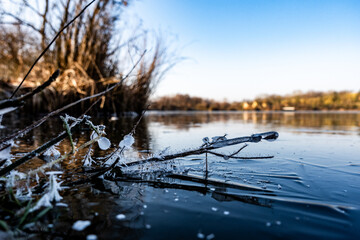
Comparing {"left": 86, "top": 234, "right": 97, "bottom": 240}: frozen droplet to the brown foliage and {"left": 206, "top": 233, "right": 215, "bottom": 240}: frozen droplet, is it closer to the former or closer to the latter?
{"left": 206, "top": 233, "right": 215, "bottom": 240}: frozen droplet

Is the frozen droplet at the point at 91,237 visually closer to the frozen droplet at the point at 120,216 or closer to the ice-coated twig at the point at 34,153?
the frozen droplet at the point at 120,216

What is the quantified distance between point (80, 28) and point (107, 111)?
9.30 feet

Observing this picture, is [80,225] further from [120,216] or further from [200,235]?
[200,235]

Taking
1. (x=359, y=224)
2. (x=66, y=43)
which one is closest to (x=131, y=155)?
(x=359, y=224)

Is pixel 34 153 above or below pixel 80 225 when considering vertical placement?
above

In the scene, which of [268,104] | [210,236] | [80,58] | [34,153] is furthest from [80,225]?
[268,104]

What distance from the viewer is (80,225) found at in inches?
26.0

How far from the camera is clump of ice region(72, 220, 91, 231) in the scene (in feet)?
2.12

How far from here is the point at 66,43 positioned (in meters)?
6.71

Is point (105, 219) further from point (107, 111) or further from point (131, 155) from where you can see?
point (107, 111)

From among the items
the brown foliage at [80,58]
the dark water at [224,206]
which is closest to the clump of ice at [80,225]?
the dark water at [224,206]

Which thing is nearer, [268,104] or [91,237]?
[91,237]

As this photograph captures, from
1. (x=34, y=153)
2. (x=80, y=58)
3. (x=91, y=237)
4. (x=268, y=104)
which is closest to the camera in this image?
(x=91, y=237)

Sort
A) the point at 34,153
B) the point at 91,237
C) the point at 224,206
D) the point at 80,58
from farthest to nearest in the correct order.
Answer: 1. the point at 80,58
2. the point at 224,206
3. the point at 34,153
4. the point at 91,237
